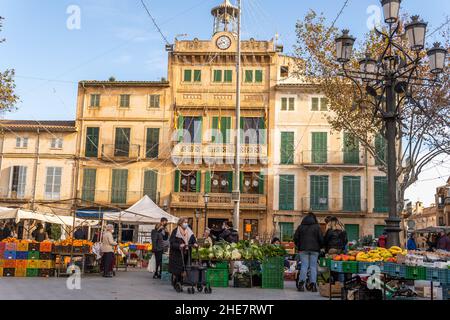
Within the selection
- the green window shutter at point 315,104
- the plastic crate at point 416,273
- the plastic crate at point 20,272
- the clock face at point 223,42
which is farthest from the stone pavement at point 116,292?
the clock face at point 223,42

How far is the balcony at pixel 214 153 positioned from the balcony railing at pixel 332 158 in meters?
2.56

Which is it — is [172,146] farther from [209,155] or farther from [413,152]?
[413,152]

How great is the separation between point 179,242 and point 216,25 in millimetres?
25593

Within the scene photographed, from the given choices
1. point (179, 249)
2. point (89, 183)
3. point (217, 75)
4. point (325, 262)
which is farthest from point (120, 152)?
point (325, 262)

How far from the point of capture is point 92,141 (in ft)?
105

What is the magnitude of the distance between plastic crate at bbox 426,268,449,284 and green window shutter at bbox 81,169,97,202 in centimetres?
2601

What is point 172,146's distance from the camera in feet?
103

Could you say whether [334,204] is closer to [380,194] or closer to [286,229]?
[380,194]

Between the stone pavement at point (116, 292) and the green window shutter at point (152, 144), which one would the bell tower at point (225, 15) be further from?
the stone pavement at point (116, 292)

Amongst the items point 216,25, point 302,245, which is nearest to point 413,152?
point 302,245

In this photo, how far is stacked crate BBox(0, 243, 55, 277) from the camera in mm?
13375

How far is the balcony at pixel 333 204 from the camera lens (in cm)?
3036

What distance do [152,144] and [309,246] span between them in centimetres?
2187

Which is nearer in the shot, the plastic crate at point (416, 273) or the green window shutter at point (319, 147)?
the plastic crate at point (416, 273)
